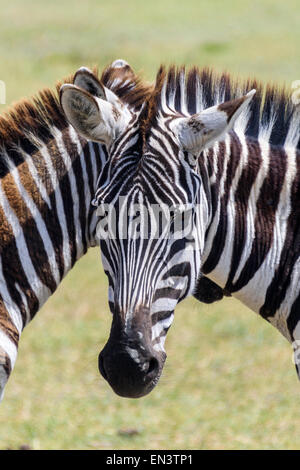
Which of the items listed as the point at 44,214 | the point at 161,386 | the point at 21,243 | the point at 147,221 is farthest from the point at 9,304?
the point at 161,386

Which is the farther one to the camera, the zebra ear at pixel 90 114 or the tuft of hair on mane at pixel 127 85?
the tuft of hair on mane at pixel 127 85

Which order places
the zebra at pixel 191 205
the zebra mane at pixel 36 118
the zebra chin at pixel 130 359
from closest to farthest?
the zebra chin at pixel 130 359, the zebra at pixel 191 205, the zebra mane at pixel 36 118

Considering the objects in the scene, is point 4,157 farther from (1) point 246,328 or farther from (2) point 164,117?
(1) point 246,328

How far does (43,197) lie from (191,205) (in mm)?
1269

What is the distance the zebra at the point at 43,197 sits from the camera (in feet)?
16.0

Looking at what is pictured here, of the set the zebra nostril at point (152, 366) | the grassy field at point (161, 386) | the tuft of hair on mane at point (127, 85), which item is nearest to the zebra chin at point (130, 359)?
the zebra nostril at point (152, 366)

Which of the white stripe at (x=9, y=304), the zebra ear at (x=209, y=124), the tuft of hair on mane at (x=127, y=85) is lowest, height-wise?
the white stripe at (x=9, y=304)

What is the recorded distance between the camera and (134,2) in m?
33.7

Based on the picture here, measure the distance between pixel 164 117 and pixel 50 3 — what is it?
31160 mm

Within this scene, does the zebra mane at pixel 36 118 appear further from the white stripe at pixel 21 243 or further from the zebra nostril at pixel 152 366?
the zebra nostril at pixel 152 366

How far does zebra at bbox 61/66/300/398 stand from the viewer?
13.1 feet

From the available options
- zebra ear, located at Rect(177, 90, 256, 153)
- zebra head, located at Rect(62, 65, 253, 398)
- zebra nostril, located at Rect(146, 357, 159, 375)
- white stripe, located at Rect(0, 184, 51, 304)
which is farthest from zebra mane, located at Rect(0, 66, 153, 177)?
zebra nostril, located at Rect(146, 357, 159, 375)

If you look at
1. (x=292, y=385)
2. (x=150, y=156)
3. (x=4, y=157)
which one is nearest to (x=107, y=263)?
(x=150, y=156)

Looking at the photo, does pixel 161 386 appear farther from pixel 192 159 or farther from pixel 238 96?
pixel 192 159
